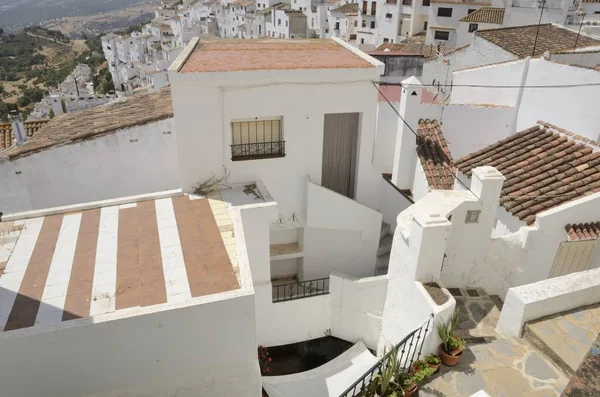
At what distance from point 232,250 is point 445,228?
3734 mm

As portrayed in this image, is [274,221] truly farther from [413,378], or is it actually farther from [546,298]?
[546,298]

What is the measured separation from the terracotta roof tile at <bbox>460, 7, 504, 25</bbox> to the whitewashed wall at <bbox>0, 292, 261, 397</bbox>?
4013 centimetres

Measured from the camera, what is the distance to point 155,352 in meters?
6.71

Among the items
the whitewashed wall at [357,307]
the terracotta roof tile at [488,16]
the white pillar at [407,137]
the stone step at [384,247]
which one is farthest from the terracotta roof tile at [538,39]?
the terracotta roof tile at [488,16]

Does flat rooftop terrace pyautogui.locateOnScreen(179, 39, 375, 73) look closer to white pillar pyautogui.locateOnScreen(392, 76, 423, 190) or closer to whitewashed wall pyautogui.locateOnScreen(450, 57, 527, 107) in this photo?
white pillar pyautogui.locateOnScreen(392, 76, 423, 190)

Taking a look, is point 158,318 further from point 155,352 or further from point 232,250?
point 232,250

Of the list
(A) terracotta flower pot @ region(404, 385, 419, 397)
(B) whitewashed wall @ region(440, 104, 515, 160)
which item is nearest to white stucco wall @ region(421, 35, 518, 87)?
(B) whitewashed wall @ region(440, 104, 515, 160)

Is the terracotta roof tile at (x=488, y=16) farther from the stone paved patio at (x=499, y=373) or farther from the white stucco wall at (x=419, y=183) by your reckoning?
the stone paved patio at (x=499, y=373)

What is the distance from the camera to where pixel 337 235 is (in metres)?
12.7

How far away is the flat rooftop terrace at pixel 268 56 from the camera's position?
1055 cm

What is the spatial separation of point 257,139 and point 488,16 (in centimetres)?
3750

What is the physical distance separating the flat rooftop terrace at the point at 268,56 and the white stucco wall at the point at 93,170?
208cm

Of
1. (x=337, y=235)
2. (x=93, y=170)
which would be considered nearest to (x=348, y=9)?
(x=337, y=235)

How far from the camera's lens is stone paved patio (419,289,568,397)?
625 centimetres
